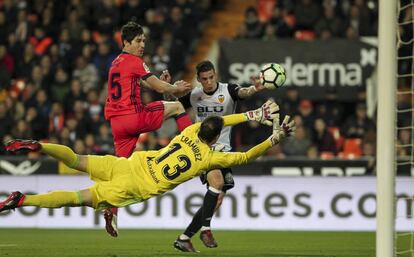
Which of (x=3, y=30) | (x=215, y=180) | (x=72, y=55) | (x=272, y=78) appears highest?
(x=3, y=30)

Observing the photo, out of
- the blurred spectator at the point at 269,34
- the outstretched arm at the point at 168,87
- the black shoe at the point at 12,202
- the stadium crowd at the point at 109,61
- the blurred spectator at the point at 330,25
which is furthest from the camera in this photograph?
the blurred spectator at the point at 330,25

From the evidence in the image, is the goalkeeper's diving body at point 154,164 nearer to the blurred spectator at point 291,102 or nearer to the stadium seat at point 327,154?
the stadium seat at point 327,154

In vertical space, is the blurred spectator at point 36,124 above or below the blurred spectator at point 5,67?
below

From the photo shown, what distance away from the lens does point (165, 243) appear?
43.6 ft

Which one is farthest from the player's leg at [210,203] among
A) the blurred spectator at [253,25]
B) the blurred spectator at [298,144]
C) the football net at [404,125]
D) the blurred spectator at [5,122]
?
the blurred spectator at [253,25]

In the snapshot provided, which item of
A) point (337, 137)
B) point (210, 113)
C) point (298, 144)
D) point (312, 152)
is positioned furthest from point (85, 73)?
point (210, 113)

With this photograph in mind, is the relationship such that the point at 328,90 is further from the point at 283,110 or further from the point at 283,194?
the point at 283,194

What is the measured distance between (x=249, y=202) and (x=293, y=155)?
1675 millimetres

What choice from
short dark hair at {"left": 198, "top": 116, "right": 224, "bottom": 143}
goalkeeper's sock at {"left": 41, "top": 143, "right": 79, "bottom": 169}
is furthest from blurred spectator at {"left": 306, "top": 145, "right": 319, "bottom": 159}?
goalkeeper's sock at {"left": 41, "top": 143, "right": 79, "bottom": 169}

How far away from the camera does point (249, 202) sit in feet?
55.1

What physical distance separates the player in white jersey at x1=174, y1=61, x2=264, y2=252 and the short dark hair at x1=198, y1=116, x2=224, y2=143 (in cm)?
135

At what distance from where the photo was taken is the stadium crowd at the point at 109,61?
60.0 ft

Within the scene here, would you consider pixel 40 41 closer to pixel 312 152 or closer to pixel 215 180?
pixel 312 152

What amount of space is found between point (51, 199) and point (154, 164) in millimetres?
1045
